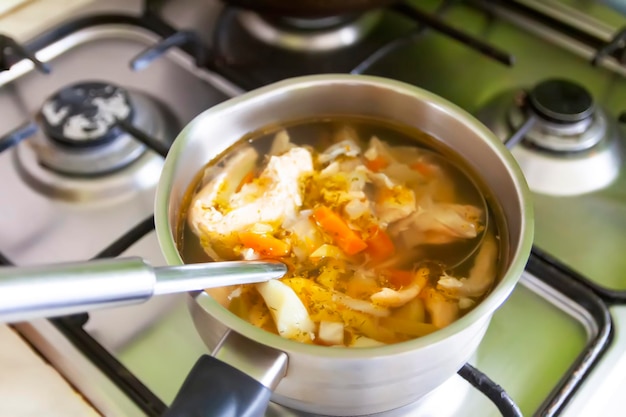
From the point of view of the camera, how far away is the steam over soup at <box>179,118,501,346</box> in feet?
1.58

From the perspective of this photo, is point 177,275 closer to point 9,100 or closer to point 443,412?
point 443,412

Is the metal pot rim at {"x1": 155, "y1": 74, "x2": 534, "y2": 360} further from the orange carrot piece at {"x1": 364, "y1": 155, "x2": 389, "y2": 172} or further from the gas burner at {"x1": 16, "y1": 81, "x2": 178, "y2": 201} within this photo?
the gas burner at {"x1": 16, "y1": 81, "x2": 178, "y2": 201}

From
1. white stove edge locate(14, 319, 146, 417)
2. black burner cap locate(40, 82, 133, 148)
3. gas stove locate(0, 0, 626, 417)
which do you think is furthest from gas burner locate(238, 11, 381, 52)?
Result: white stove edge locate(14, 319, 146, 417)

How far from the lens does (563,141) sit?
2.21 feet

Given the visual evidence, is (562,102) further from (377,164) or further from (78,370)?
(78,370)

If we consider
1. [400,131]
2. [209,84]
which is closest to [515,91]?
[400,131]

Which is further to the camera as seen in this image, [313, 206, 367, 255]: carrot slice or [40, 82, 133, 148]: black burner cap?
[40, 82, 133, 148]: black burner cap

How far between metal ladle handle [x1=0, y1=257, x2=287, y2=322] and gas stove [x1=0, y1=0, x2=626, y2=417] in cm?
18

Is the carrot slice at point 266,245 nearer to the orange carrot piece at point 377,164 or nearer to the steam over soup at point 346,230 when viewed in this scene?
the steam over soup at point 346,230

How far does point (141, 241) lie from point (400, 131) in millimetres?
254

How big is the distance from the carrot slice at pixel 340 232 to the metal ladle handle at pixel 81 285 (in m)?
0.17

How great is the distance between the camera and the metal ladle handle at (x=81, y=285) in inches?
11.9

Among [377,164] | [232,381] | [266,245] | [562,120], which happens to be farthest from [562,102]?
[232,381]

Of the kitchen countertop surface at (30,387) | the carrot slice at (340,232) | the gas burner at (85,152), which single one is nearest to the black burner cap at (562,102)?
the carrot slice at (340,232)
